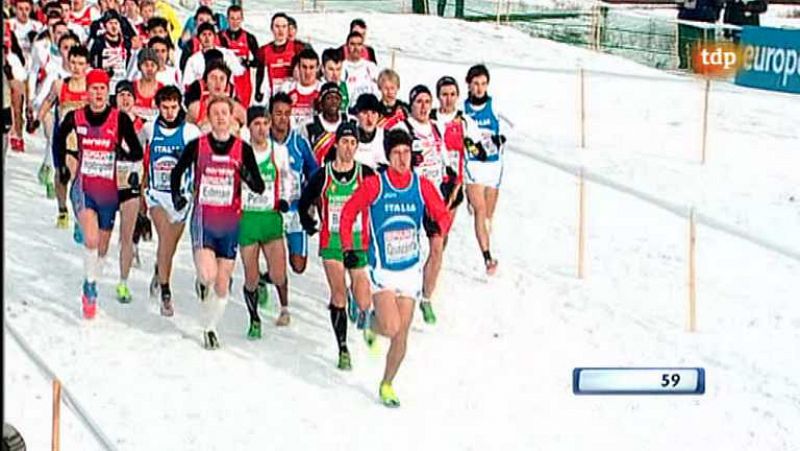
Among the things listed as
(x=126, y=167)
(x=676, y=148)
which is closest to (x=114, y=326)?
(x=126, y=167)

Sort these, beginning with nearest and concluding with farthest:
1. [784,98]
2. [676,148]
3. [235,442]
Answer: [235,442] → [676,148] → [784,98]

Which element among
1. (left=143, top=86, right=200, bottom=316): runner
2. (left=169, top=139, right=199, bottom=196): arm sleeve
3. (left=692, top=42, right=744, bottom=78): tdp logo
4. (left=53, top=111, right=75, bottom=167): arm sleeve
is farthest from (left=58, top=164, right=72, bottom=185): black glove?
(left=692, top=42, right=744, bottom=78): tdp logo

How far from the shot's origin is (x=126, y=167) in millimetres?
9695

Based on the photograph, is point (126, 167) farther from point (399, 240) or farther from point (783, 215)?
point (783, 215)

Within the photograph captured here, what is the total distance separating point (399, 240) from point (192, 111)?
2.97 metres

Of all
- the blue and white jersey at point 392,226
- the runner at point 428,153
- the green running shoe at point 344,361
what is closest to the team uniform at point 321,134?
the runner at point 428,153

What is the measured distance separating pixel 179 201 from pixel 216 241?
0.37 m

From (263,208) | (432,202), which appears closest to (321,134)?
(263,208)

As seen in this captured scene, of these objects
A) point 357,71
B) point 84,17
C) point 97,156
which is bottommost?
point 97,156

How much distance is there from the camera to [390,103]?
10.4 meters

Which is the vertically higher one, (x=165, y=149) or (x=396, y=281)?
(x=165, y=149)

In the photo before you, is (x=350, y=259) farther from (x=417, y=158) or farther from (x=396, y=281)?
(x=417, y=158)

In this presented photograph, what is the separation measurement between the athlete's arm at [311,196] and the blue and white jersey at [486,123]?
251 centimetres

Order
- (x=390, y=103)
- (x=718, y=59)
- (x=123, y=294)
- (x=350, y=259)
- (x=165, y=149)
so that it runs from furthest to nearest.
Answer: (x=718, y=59), (x=123, y=294), (x=390, y=103), (x=165, y=149), (x=350, y=259)
